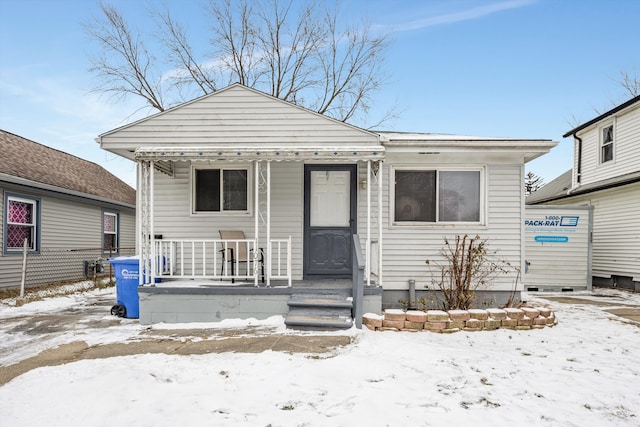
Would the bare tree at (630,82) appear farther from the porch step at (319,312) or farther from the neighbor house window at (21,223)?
the neighbor house window at (21,223)

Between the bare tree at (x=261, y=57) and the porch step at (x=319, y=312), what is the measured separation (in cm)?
1434

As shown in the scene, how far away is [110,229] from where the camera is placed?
13.8 m

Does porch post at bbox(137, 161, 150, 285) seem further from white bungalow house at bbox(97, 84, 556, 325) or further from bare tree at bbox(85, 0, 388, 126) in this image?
bare tree at bbox(85, 0, 388, 126)

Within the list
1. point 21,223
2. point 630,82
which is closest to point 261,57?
point 21,223

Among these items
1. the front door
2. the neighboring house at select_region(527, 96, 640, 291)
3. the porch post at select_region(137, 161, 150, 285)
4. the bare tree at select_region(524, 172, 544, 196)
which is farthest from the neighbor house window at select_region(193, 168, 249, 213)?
the bare tree at select_region(524, 172, 544, 196)

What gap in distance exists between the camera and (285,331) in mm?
5160

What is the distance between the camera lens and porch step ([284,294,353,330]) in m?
5.22

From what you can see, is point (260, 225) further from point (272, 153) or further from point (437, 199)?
point (437, 199)

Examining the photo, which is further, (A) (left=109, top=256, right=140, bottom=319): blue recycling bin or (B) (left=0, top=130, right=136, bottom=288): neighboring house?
(B) (left=0, top=130, right=136, bottom=288): neighboring house

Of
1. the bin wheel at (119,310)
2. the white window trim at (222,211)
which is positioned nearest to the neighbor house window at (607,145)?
the white window trim at (222,211)

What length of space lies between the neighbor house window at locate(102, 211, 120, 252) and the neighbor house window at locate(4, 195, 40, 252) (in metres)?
3.06

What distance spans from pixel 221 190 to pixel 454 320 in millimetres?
4484

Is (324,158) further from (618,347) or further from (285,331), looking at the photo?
(618,347)

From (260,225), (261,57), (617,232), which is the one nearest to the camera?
(260,225)
